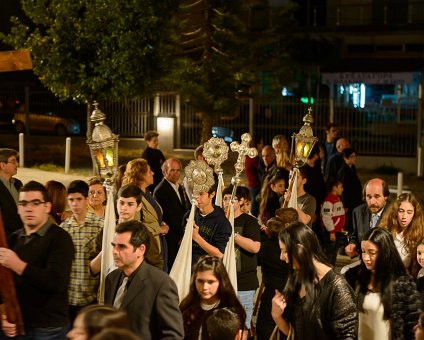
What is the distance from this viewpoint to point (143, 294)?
5.09m

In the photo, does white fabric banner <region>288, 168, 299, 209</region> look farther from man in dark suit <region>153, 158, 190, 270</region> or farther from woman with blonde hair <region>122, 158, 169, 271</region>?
woman with blonde hair <region>122, 158, 169, 271</region>

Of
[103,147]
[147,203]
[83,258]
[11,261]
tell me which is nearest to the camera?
[11,261]

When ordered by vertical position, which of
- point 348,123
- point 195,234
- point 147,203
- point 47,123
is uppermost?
point 47,123

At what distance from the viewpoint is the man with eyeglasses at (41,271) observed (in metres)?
5.38

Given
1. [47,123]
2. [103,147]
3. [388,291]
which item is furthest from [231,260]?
[47,123]

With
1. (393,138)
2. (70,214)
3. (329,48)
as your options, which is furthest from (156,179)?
(329,48)

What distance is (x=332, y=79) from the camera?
30.5 m

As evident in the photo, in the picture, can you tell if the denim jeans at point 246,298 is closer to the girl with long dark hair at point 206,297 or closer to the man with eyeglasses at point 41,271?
the girl with long dark hair at point 206,297

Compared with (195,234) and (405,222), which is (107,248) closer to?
(195,234)

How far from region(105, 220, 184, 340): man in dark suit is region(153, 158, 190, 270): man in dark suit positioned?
423 cm

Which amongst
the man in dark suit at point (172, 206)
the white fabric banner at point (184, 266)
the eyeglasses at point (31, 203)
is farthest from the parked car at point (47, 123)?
the eyeglasses at point (31, 203)

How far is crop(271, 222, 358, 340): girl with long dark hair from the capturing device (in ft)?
17.6

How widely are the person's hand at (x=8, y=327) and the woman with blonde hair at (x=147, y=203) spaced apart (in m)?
2.86

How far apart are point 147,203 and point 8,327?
10.2 ft
